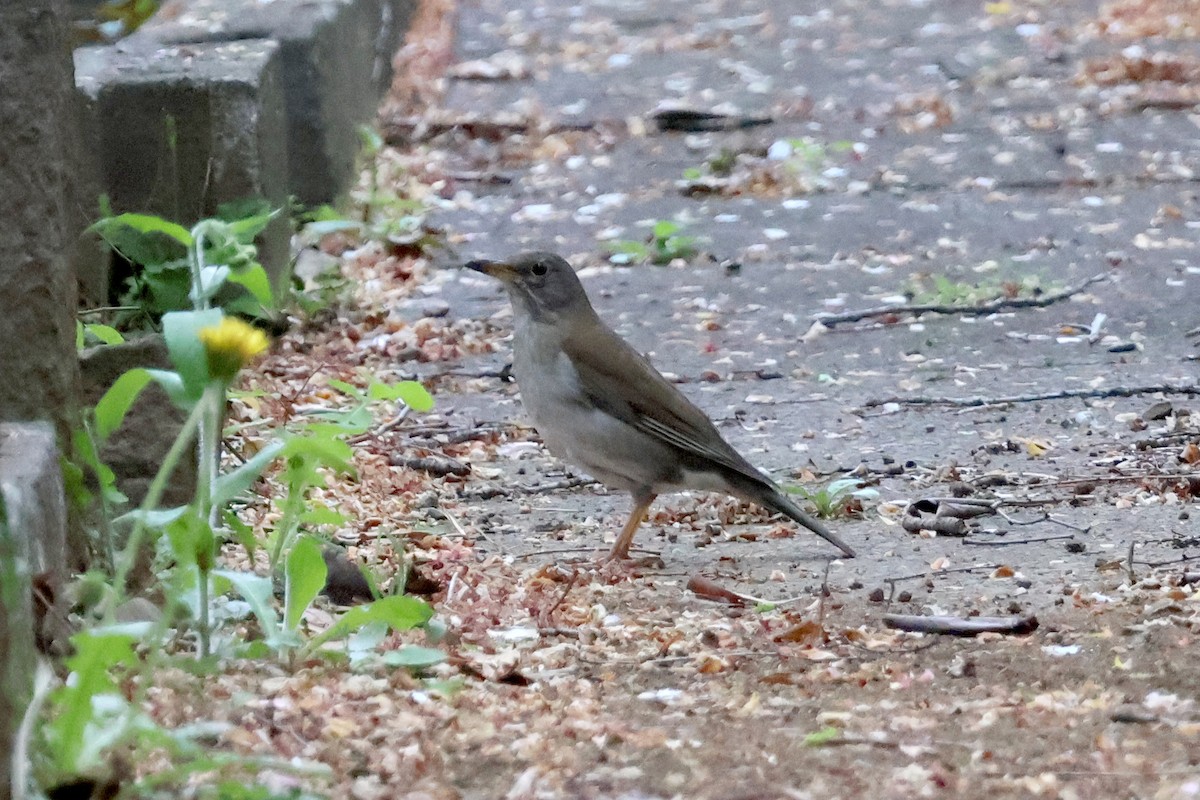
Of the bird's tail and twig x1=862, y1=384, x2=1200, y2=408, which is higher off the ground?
the bird's tail

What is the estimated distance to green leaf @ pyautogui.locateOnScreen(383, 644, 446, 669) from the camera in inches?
125

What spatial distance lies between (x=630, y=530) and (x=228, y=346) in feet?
7.78

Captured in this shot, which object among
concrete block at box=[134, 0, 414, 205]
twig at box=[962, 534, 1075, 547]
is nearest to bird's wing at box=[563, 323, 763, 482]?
twig at box=[962, 534, 1075, 547]

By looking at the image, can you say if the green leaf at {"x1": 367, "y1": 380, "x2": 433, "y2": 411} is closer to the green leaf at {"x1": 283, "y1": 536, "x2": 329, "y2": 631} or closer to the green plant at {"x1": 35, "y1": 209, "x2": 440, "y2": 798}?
the green plant at {"x1": 35, "y1": 209, "x2": 440, "y2": 798}

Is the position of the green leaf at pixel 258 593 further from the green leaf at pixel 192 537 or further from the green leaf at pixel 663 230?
the green leaf at pixel 663 230

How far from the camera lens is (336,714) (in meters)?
2.98

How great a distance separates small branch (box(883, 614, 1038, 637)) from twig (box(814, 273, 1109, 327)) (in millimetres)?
3037

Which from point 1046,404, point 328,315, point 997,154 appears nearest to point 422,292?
point 328,315

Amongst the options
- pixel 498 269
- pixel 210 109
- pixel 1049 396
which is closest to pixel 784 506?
pixel 498 269

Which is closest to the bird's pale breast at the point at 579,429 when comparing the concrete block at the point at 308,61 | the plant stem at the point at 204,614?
the plant stem at the point at 204,614

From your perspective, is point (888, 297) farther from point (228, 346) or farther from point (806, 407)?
point (228, 346)

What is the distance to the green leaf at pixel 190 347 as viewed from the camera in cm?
286

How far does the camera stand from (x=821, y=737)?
9.82ft

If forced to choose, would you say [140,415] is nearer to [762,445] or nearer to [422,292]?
[762,445]
